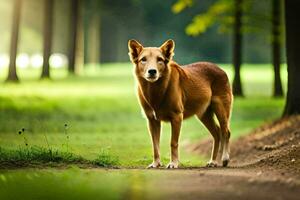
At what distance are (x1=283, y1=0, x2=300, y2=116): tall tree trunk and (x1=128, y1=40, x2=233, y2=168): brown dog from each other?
4.52 m

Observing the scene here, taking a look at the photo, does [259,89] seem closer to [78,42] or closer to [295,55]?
[78,42]

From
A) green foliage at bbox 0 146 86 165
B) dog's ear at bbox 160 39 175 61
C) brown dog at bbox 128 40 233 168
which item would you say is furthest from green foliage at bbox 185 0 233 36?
green foliage at bbox 0 146 86 165

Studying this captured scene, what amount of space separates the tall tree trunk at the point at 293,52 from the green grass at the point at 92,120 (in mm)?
2208

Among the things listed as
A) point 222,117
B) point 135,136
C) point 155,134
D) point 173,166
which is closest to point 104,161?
point 155,134

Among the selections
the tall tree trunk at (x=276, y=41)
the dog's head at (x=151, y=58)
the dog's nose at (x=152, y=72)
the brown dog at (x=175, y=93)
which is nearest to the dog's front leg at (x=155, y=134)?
the brown dog at (x=175, y=93)

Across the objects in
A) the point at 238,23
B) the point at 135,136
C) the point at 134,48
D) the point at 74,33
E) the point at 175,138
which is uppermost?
the point at 238,23

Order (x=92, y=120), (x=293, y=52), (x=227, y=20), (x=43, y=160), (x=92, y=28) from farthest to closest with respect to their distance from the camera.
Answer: (x=92, y=28)
(x=227, y=20)
(x=92, y=120)
(x=293, y=52)
(x=43, y=160)

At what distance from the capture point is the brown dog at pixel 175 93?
1023 centimetres

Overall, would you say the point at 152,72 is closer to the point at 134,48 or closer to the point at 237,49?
the point at 134,48

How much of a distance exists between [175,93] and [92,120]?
9.38 m

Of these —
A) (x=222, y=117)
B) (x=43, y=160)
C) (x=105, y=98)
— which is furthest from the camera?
(x=105, y=98)

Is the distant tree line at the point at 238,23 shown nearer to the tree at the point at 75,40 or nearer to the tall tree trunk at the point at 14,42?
the tall tree trunk at the point at 14,42

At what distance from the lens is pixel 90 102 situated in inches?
915

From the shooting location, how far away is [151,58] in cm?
1014
